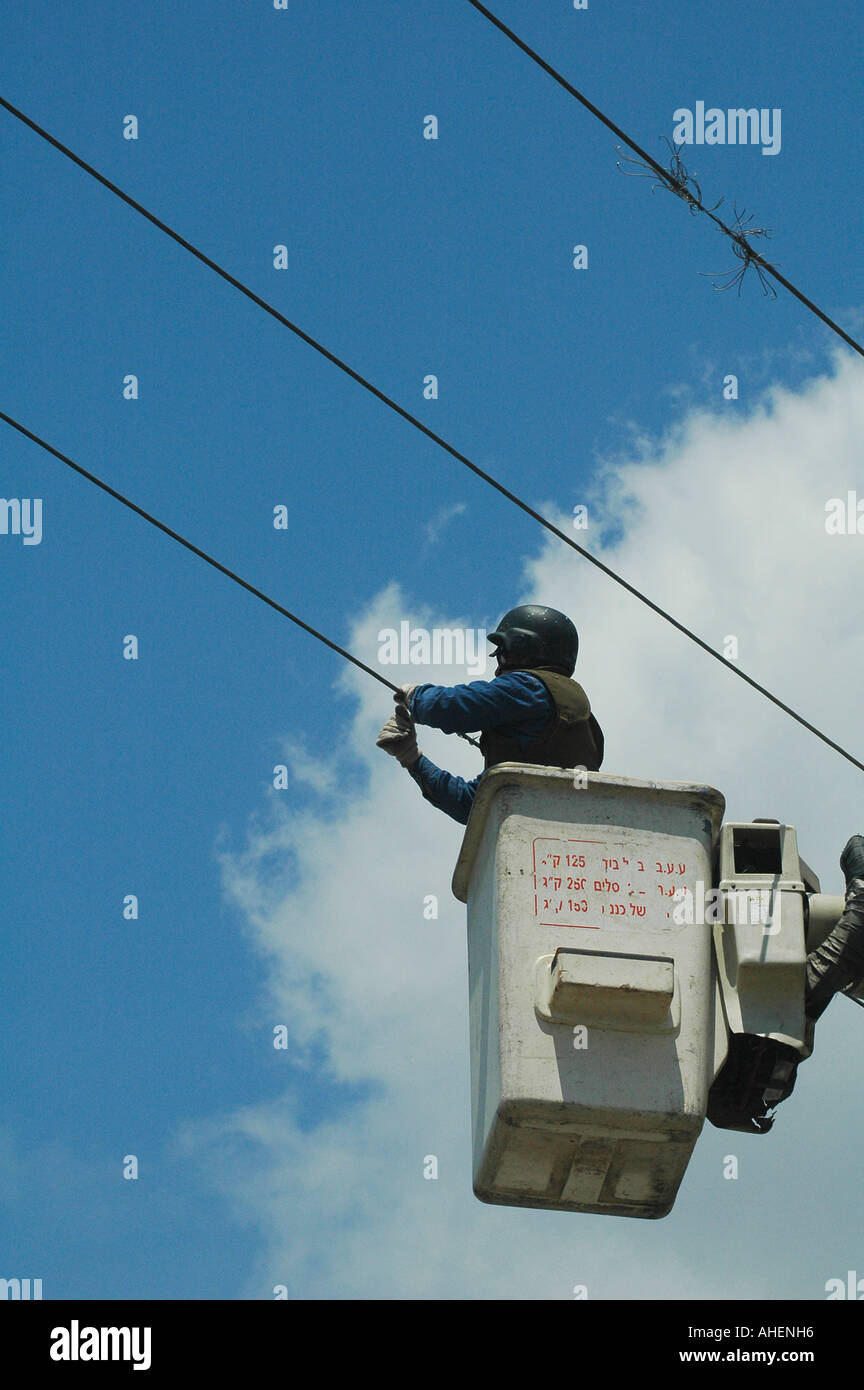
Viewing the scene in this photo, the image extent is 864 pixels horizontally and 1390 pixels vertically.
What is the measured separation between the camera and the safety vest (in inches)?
333

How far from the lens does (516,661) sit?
346 inches

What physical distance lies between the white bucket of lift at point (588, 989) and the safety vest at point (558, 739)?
0.75m

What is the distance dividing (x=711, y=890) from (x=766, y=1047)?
21.8 inches

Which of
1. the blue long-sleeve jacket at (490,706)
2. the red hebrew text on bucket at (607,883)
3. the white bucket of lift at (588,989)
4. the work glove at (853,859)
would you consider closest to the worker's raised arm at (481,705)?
the blue long-sleeve jacket at (490,706)

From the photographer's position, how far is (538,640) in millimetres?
8758

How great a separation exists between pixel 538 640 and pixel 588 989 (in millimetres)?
2007

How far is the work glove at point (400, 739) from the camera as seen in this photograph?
874 cm

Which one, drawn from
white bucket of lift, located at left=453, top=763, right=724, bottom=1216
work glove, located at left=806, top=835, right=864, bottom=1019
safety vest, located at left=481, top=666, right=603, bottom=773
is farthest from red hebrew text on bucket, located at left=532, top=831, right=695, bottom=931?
safety vest, located at left=481, top=666, right=603, bottom=773

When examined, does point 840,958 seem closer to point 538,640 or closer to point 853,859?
point 853,859

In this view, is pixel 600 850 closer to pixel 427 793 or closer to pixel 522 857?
pixel 522 857

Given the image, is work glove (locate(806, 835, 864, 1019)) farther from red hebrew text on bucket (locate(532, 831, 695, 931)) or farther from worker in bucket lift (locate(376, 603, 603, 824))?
worker in bucket lift (locate(376, 603, 603, 824))

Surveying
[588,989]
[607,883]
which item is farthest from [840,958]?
[588,989]

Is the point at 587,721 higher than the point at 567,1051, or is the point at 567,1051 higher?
the point at 587,721
